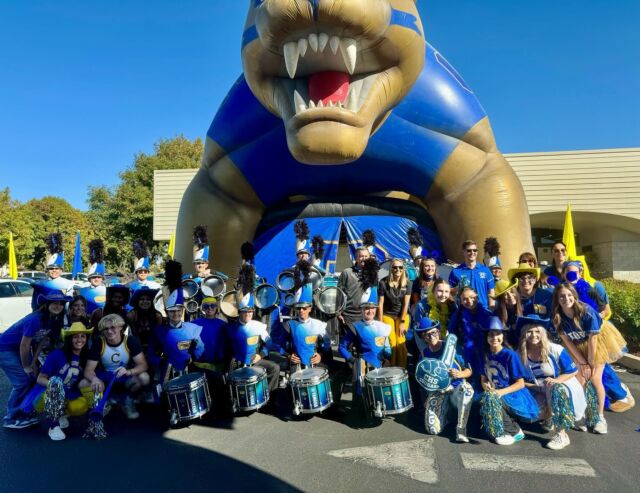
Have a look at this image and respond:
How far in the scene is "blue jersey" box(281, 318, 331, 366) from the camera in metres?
3.69

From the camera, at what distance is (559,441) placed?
2883 mm

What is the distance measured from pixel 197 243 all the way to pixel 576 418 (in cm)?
447

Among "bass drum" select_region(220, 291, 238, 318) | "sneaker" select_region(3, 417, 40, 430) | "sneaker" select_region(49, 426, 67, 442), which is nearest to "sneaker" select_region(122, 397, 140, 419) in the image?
"sneaker" select_region(49, 426, 67, 442)

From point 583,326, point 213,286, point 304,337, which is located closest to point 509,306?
point 583,326

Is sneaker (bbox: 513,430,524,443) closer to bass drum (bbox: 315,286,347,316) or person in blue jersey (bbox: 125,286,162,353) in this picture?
bass drum (bbox: 315,286,347,316)

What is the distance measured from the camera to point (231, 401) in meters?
3.48

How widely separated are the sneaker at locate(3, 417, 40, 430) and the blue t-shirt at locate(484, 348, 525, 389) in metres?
3.30

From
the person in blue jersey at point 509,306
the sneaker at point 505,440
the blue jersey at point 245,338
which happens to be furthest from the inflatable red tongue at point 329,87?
the sneaker at point 505,440

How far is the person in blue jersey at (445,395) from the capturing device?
3059mm

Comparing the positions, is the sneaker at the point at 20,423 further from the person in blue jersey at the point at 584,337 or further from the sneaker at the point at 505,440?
the person in blue jersey at the point at 584,337

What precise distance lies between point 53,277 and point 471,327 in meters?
4.12

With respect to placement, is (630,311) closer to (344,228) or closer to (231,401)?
(344,228)

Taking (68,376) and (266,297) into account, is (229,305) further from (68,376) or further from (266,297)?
(68,376)

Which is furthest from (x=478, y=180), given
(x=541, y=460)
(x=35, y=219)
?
(x=35, y=219)
